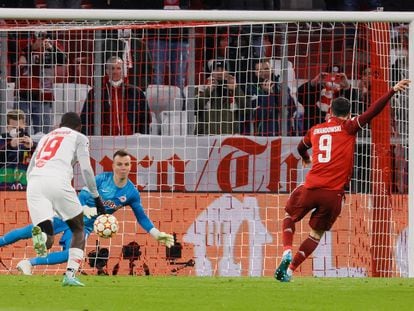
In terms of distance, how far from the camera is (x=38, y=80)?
18.2 m

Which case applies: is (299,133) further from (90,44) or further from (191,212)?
(90,44)

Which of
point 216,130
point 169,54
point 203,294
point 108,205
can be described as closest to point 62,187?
point 203,294

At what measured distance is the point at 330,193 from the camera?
49.5 ft

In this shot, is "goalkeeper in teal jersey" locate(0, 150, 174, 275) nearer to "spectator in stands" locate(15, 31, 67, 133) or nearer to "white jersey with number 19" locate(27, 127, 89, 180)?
"spectator in stands" locate(15, 31, 67, 133)

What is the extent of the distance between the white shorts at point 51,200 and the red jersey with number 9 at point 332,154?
9.17 ft

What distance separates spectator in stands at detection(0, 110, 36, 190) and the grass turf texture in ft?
8.18

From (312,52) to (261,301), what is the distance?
22.5ft

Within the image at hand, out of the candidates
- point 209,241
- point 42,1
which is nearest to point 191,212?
point 209,241

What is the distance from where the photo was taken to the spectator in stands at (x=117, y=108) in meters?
17.8

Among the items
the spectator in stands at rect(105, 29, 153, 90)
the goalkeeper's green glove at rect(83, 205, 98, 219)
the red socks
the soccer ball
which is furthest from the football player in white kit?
the spectator in stands at rect(105, 29, 153, 90)

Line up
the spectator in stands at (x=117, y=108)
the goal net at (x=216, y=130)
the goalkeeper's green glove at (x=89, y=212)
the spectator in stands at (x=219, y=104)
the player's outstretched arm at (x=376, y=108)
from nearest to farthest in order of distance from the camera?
the player's outstretched arm at (x=376, y=108) < the goalkeeper's green glove at (x=89, y=212) < the goal net at (x=216, y=130) < the spectator in stands at (x=117, y=108) < the spectator in stands at (x=219, y=104)

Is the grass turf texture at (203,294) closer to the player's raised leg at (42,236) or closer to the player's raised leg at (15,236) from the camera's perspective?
the player's raised leg at (42,236)

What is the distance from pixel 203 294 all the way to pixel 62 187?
1.76 meters

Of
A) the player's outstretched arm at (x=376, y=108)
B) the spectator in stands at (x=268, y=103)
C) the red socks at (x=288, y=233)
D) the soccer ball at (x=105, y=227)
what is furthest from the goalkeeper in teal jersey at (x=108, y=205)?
the player's outstretched arm at (x=376, y=108)
